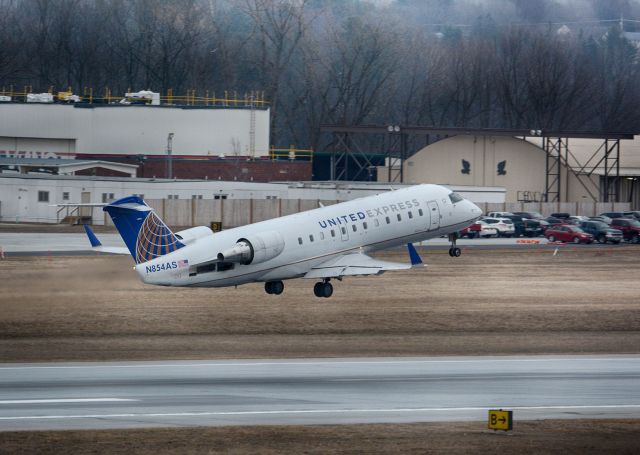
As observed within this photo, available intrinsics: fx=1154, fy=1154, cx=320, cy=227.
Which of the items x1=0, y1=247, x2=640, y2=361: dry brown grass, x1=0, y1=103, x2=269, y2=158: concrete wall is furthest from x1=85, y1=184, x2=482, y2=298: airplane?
x1=0, y1=103, x2=269, y2=158: concrete wall

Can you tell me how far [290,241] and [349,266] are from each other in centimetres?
286

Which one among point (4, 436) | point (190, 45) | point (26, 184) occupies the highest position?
point (190, 45)

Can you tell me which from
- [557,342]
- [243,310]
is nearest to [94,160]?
[243,310]

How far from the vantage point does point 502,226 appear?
8531 centimetres

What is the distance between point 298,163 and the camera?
110 metres

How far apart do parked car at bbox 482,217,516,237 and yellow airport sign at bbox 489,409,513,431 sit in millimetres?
60697

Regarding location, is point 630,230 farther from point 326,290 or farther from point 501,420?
point 501,420

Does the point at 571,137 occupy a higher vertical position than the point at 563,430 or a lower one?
higher

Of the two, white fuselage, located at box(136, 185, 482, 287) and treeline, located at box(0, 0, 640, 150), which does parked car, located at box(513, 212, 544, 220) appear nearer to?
white fuselage, located at box(136, 185, 482, 287)

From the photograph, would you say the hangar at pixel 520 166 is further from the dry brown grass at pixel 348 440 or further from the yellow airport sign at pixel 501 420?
the yellow airport sign at pixel 501 420

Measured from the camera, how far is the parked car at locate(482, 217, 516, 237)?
85.1m

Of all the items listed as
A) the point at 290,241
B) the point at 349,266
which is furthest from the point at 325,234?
the point at 290,241

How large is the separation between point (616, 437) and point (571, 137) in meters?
82.8

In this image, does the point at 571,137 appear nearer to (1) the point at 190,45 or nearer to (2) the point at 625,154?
(2) the point at 625,154
